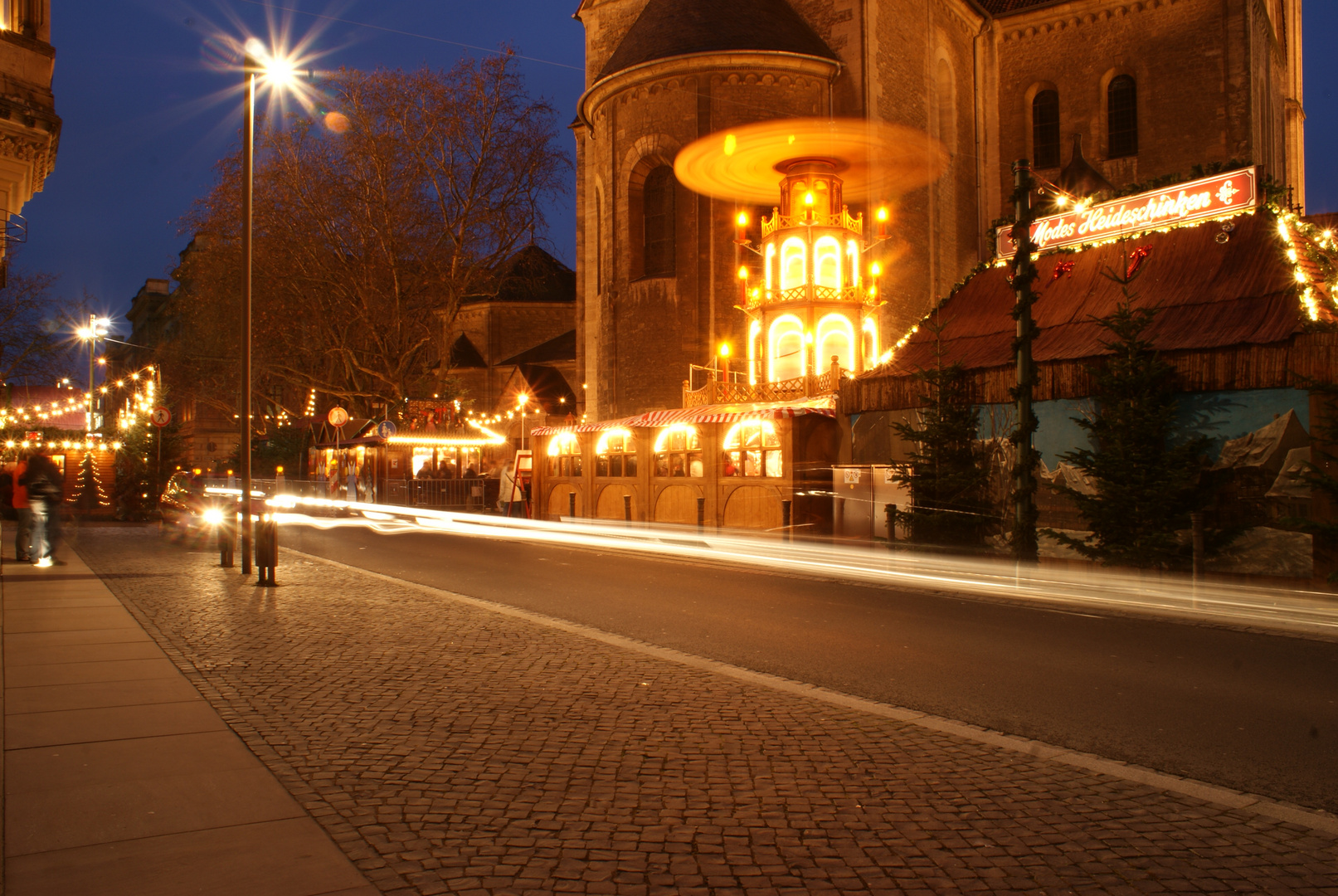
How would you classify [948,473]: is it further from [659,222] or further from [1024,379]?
[659,222]

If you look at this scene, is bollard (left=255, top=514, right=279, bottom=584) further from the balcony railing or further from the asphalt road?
the balcony railing

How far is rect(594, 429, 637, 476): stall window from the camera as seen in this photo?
26094 millimetres

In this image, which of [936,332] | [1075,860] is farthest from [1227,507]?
[1075,860]

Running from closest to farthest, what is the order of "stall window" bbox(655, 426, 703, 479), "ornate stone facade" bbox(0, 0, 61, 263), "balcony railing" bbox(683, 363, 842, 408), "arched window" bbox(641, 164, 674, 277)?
"ornate stone facade" bbox(0, 0, 61, 263)
"balcony railing" bbox(683, 363, 842, 408)
"stall window" bbox(655, 426, 703, 479)
"arched window" bbox(641, 164, 674, 277)

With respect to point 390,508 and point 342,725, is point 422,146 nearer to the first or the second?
point 390,508

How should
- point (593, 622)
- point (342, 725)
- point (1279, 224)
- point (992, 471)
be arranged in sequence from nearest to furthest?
point (342, 725) → point (593, 622) → point (1279, 224) → point (992, 471)

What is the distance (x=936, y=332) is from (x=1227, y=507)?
6191 mm

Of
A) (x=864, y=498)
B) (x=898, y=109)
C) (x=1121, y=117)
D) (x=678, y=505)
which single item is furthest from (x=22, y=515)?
(x=1121, y=117)

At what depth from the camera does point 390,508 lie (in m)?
28.2

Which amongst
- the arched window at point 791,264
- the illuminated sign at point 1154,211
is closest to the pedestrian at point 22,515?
the illuminated sign at point 1154,211

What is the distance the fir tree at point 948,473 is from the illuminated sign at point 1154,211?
314 centimetres

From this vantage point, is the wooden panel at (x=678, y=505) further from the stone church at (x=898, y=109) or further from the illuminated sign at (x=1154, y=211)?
the illuminated sign at (x=1154, y=211)

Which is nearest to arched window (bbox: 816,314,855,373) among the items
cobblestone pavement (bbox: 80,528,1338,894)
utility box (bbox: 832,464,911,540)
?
utility box (bbox: 832,464,911,540)

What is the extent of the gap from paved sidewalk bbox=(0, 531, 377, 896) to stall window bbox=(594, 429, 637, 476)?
18801 millimetres
